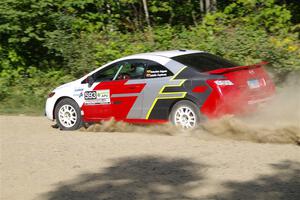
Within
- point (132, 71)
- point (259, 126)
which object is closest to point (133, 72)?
point (132, 71)

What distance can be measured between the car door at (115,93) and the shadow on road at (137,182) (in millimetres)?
2746

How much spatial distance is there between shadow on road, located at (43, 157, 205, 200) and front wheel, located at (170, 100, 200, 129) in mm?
1897

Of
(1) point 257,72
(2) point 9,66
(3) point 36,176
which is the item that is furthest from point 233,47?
(3) point 36,176

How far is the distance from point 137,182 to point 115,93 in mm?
4332

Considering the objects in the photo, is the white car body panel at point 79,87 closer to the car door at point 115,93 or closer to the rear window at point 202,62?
the car door at point 115,93

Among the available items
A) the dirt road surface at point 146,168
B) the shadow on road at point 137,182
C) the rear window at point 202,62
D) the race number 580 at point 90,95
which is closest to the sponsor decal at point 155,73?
the rear window at point 202,62

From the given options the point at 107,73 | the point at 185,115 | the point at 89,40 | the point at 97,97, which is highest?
the point at 89,40

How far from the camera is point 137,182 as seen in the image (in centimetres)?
733

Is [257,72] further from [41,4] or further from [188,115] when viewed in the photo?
[41,4]

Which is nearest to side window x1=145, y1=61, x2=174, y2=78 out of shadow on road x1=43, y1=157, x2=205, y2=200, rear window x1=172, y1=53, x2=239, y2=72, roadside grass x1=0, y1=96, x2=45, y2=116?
rear window x1=172, y1=53, x2=239, y2=72

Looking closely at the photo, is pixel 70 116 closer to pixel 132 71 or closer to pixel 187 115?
pixel 132 71

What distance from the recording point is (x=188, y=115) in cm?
1041

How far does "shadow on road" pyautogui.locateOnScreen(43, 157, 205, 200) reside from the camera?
6797 millimetres

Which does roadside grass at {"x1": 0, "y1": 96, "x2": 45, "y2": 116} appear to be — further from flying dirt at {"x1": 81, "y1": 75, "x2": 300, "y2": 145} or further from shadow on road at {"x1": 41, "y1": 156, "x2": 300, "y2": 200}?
shadow on road at {"x1": 41, "y1": 156, "x2": 300, "y2": 200}
